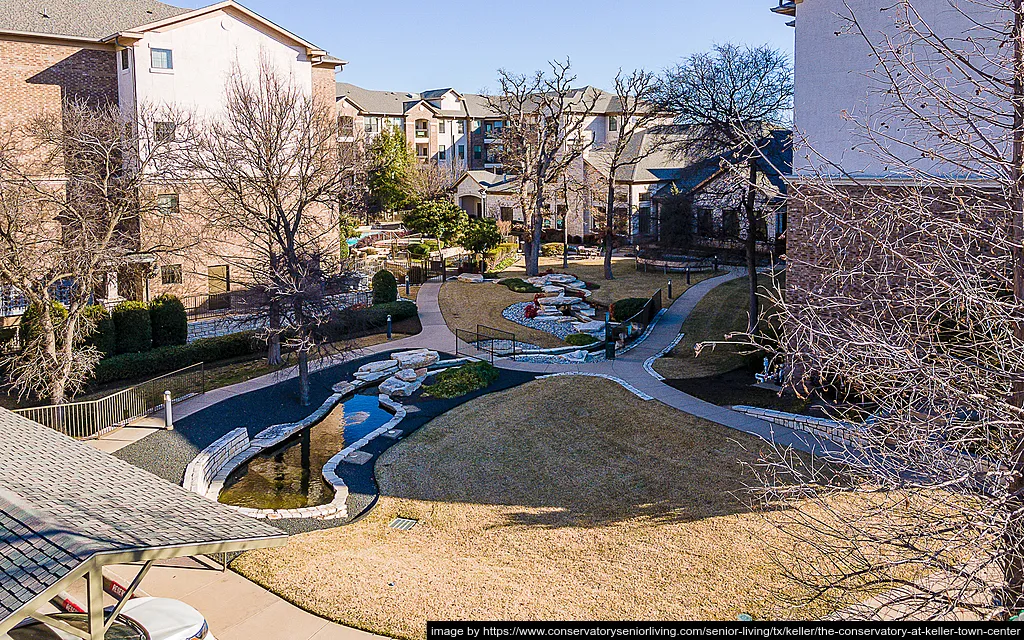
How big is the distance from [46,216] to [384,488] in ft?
46.2

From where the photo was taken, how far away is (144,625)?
917 cm

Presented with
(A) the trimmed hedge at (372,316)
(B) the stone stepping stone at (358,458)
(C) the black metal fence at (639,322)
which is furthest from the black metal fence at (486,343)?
(B) the stone stepping stone at (358,458)

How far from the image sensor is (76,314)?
22.3m

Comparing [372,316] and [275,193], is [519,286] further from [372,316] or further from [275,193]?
[275,193]

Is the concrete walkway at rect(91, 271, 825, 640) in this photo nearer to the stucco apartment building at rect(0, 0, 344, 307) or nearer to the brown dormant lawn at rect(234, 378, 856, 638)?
the brown dormant lawn at rect(234, 378, 856, 638)

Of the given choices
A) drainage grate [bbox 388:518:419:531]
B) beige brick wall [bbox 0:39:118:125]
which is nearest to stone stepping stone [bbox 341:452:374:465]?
drainage grate [bbox 388:518:419:531]

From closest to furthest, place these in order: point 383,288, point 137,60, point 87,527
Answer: point 87,527, point 137,60, point 383,288

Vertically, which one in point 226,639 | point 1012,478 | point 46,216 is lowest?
point 226,639

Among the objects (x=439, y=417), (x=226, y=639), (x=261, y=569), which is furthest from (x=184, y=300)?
(x=226, y=639)

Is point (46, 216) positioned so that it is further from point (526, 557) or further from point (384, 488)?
point (526, 557)

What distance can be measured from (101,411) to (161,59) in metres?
16.8

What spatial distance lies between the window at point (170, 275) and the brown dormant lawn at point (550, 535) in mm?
17078

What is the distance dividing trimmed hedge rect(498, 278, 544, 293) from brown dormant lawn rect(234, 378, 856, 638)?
64.1 ft

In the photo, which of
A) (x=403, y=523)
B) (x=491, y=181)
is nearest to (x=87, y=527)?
(x=403, y=523)
